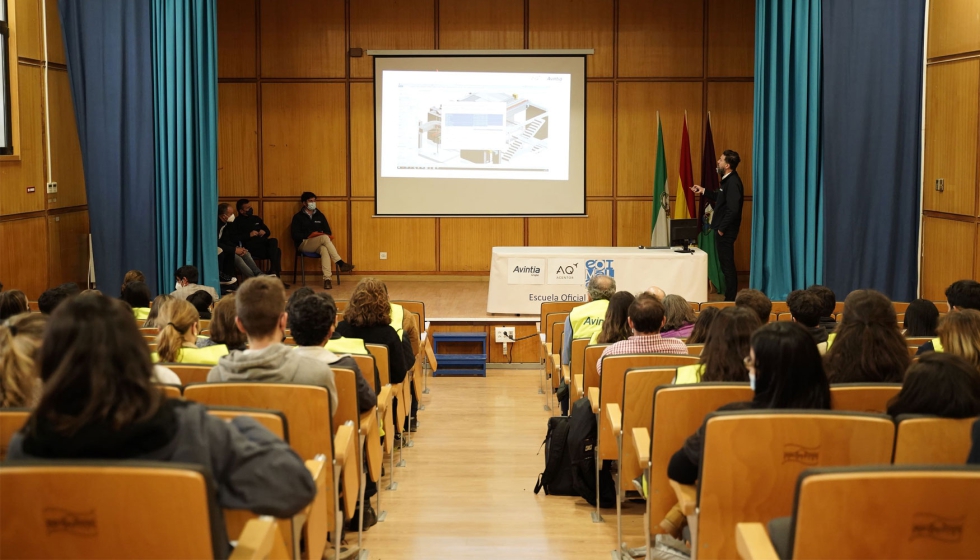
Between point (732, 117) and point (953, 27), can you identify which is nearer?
point (953, 27)

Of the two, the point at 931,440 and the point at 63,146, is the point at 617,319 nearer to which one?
the point at 931,440

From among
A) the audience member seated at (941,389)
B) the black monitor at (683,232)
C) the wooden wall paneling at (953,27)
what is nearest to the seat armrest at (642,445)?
the audience member seated at (941,389)

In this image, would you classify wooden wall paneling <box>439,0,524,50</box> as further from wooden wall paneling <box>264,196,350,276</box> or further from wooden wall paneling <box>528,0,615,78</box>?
wooden wall paneling <box>264,196,350,276</box>

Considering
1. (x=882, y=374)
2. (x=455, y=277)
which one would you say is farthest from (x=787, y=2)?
(x=882, y=374)

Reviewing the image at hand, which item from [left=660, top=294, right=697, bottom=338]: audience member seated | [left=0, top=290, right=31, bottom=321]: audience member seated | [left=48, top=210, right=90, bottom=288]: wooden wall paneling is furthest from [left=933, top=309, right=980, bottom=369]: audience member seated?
[left=48, top=210, right=90, bottom=288]: wooden wall paneling

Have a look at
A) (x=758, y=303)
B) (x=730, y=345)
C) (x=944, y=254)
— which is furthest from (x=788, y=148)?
(x=730, y=345)

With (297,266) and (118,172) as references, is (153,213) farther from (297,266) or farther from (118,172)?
(297,266)

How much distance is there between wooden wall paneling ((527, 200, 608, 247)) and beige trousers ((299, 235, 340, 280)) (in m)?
2.29

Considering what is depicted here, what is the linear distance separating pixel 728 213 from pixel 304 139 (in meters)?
4.90

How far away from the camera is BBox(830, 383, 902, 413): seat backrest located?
9.40 ft

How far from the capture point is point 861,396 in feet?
9.43

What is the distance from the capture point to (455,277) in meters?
10.9

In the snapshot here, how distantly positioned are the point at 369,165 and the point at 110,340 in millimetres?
9118

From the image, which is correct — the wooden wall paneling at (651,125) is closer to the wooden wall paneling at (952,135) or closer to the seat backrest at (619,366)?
the wooden wall paneling at (952,135)
